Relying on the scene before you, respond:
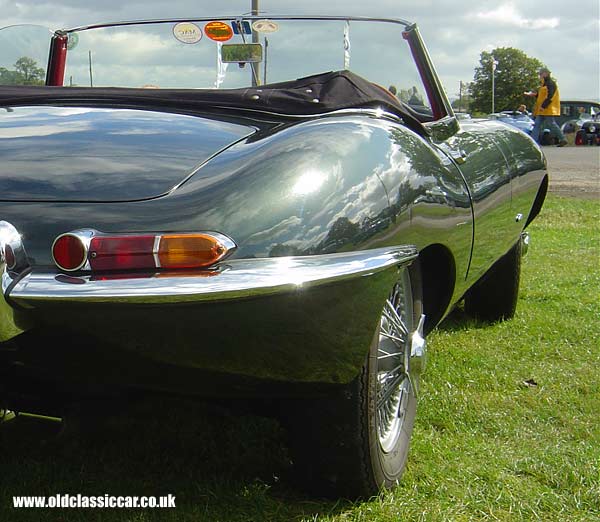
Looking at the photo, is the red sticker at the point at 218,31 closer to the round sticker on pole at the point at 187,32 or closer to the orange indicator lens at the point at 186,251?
the round sticker on pole at the point at 187,32

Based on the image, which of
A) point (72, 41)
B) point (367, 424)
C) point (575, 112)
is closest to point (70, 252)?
point (367, 424)

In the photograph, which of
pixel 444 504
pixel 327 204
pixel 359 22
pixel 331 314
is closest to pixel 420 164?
pixel 327 204

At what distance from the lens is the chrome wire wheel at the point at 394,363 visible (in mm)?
2205

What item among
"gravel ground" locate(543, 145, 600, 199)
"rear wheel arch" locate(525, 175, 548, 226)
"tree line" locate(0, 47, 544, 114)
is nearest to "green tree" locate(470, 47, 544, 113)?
"tree line" locate(0, 47, 544, 114)

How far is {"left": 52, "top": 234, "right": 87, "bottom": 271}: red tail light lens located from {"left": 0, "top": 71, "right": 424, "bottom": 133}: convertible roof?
0.82 meters

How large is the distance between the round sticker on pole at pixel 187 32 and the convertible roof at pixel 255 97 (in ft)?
3.20

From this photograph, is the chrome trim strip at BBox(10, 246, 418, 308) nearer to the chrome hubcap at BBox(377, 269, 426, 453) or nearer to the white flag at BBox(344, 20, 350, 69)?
the chrome hubcap at BBox(377, 269, 426, 453)

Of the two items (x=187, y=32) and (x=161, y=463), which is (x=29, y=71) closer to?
(x=187, y=32)

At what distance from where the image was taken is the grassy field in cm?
218

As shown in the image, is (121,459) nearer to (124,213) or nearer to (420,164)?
(124,213)

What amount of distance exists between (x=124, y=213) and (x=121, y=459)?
1.00m

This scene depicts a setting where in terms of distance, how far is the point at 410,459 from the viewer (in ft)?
8.29

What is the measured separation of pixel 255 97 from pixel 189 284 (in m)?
0.88

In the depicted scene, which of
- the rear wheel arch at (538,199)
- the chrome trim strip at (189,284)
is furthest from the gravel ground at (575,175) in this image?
the chrome trim strip at (189,284)
